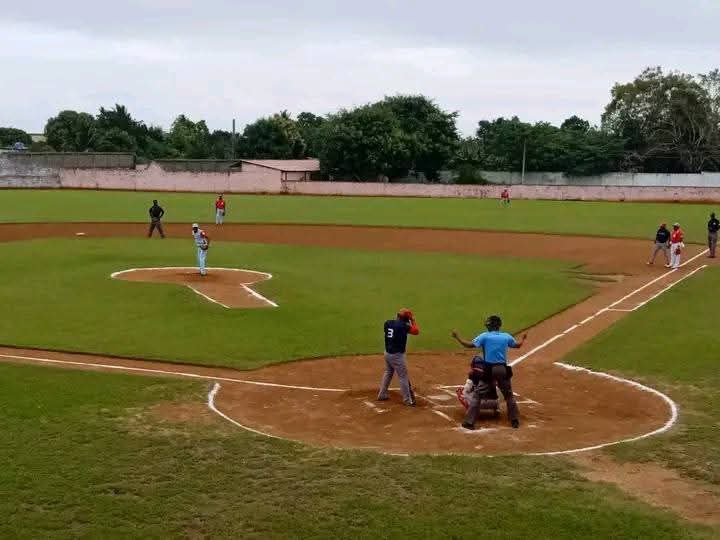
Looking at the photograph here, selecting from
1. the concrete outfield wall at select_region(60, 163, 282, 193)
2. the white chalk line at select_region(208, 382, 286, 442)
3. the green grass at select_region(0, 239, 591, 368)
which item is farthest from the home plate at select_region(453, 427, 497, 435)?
the concrete outfield wall at select_region(60, 163, 282, 193)

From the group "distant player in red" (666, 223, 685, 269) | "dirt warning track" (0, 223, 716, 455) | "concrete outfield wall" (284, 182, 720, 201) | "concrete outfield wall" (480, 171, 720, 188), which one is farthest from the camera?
"concrete outfield wall" (480, 171, 720, 188)

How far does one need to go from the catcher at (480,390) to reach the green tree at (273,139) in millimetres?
101944

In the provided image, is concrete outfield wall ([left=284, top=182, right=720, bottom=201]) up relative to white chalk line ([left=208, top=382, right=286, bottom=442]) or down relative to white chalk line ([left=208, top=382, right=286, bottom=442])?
up

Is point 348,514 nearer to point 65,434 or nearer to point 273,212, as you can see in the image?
point 65,434

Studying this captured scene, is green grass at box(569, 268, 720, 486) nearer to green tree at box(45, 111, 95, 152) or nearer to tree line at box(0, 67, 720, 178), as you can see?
tree line at box(0, 67, 720, 178)

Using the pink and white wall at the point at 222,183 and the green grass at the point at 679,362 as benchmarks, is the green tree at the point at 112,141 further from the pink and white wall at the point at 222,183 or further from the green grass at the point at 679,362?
the green grass at the point at 679,362

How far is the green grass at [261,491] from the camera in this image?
9.19 metres

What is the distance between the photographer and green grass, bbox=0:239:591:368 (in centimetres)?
1936

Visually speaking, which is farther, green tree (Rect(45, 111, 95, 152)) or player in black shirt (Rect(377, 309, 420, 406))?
green tree (Rect(45, 111, 95, 152))

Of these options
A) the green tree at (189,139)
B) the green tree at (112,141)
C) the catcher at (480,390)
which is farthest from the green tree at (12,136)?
the catcher at (480,390)

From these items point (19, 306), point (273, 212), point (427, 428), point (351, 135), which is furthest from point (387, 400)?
point (351, 135)

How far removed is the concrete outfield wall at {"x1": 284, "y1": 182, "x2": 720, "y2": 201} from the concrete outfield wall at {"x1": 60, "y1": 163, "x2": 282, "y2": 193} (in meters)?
4.61

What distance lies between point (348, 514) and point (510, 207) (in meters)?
63.5

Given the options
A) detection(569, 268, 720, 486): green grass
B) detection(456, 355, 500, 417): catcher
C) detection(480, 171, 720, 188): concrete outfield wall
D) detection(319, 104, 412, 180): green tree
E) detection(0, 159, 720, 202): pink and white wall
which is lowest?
detection(569, 268, 720, 486): green grass
